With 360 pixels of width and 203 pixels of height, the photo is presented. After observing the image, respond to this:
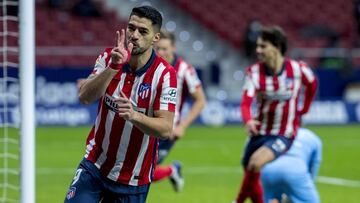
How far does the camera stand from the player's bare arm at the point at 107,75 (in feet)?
18.0

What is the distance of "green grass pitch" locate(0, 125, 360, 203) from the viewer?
11.5 m

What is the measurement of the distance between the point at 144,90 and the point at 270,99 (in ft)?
11.5

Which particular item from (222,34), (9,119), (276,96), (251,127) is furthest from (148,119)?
(222,34)

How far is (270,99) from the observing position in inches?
367

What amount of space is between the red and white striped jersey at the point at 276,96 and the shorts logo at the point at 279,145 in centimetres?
12

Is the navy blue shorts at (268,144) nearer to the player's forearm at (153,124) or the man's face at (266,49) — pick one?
the man's face at (266,49)

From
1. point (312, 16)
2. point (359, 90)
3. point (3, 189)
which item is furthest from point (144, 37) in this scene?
point (312, 16)

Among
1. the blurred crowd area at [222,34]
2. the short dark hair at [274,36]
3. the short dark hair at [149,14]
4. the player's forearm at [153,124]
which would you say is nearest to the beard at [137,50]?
the short dark hair at [149,14]

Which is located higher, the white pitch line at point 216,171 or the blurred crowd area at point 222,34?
the blurred crowd area at point 222,34

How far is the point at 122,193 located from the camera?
6203 mm

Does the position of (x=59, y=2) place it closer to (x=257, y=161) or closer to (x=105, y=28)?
(x=105, y=28)

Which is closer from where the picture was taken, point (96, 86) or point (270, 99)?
point (96, 86)

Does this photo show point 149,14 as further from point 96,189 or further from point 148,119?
point 96,189

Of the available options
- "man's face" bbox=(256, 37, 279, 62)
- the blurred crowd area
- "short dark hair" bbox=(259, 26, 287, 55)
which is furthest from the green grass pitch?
"short dark hair" bbox=(259, 26, 287, 55)
